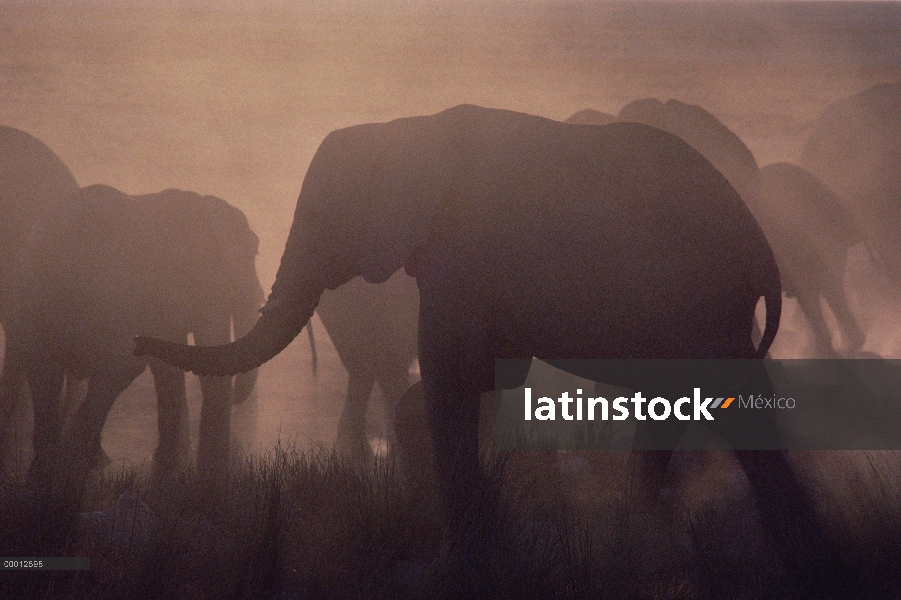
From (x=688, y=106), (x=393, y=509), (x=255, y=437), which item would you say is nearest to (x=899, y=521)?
(x=393, y=509)

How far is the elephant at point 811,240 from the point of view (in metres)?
8.68

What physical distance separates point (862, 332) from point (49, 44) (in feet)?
29.2

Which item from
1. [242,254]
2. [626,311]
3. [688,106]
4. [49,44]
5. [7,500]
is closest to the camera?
[626,311]

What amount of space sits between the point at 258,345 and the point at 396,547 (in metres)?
1.35

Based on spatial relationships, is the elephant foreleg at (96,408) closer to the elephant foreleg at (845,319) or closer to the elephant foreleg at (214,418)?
the elephant foreleg at (214,418)

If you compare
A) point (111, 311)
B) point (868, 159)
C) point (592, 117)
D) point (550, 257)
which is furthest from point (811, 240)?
point (111, 311)

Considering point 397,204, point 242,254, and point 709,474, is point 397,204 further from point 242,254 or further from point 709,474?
point 242,254

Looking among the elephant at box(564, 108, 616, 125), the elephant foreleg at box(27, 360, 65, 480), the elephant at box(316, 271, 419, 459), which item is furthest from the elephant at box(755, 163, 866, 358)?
the elephant foreleg at box(27, 360, 65, 480)

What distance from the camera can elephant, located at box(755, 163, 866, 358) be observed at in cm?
868

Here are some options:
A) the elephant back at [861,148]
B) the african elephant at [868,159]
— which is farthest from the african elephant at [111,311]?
the elephant back at [861,148]

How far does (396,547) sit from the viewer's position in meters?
3.73

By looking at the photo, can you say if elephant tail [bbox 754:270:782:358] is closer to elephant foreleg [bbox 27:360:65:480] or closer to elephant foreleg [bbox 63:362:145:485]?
elephant foreleg [bbox 63:362:145:485]

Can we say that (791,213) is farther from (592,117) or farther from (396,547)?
(396,547)

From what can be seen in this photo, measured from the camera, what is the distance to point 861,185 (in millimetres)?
9516
